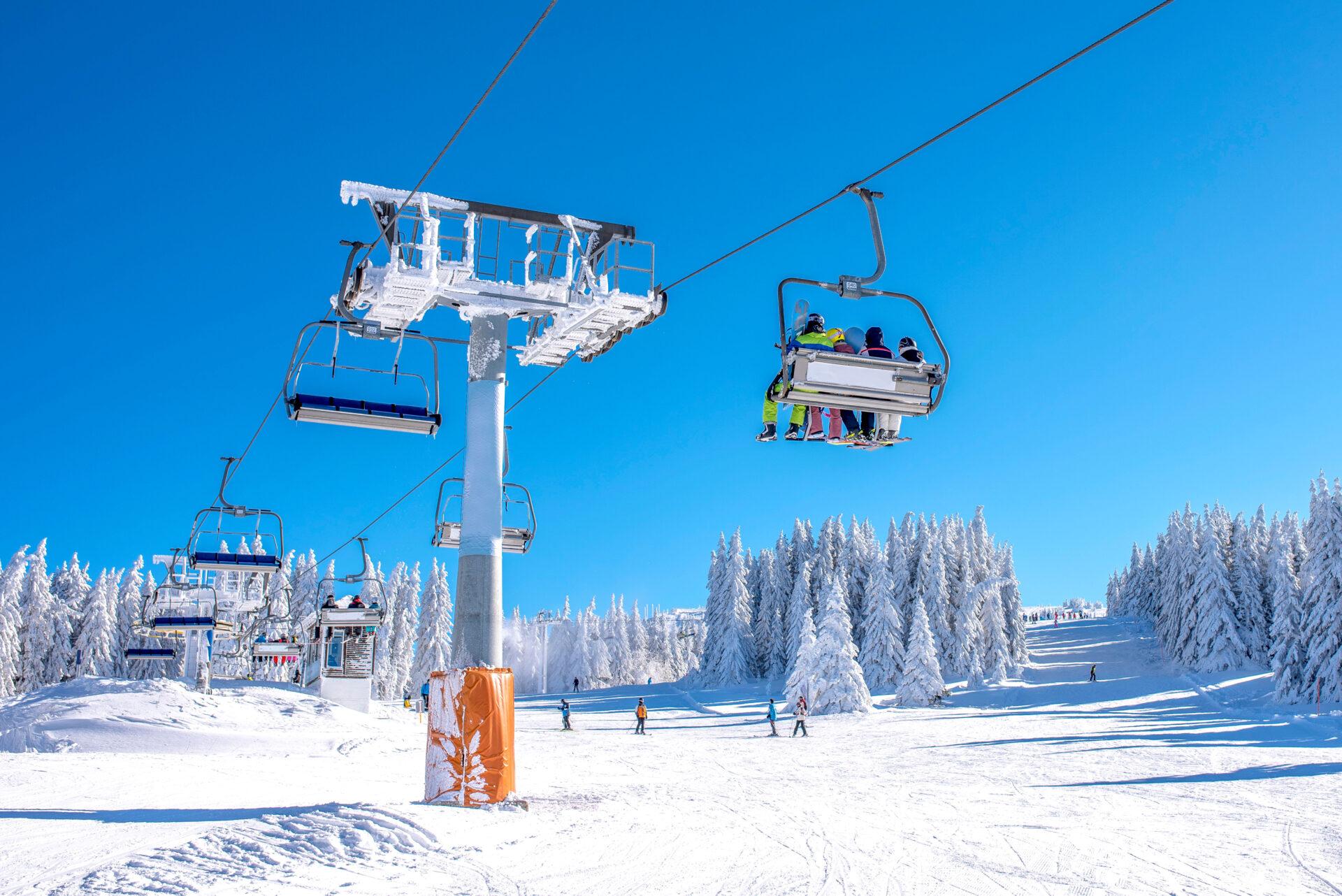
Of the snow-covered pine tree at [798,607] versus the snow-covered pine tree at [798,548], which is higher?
the snow-covered pine tree at [798,548]

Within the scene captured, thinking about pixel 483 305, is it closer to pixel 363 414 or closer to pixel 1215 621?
pixel 363 414

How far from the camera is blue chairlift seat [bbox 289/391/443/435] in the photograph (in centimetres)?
1271

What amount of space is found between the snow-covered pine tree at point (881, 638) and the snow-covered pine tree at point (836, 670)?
1396cm

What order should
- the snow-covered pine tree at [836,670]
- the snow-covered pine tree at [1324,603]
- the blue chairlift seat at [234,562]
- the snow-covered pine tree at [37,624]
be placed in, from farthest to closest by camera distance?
the snow-covered pine tree at [37,624] → the snow-covered pine tree at [836,670] → the snow-covered pine tree at [1324,603] → the blue chairlift seat at [234,562]

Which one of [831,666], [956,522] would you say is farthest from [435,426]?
[956,522]

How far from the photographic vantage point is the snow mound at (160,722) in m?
23.9

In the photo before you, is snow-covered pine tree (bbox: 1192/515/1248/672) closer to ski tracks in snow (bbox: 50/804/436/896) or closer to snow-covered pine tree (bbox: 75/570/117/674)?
ski tracks in snow (bbox: 50/804/436/896)

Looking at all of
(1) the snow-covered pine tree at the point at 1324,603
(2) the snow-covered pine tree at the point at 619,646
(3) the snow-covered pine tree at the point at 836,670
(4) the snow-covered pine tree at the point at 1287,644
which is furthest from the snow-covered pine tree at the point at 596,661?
(1) the snow-covered pine tree at the point at 1324,603

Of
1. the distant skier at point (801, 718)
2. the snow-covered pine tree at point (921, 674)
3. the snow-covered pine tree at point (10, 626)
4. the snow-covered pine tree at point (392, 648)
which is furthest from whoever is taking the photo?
the snow-covered pine tree at point (392, 648)

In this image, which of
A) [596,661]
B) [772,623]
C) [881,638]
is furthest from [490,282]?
[596,661]

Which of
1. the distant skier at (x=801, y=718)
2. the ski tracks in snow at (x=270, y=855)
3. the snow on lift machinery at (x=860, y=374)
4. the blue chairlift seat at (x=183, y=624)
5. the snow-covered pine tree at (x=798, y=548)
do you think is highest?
the snow-covered pine tree at (x=798, y=548)

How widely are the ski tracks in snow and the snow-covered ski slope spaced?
4cm

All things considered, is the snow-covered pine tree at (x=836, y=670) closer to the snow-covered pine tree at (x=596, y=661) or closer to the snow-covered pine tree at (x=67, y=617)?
the snow-covered pine tree at (x=67, y=617)

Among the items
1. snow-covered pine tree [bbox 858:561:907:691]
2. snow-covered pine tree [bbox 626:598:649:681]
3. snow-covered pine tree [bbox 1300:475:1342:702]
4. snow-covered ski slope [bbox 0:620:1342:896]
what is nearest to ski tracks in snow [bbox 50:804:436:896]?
snow-covered ski slope [bbox 0:620:1342:896]
